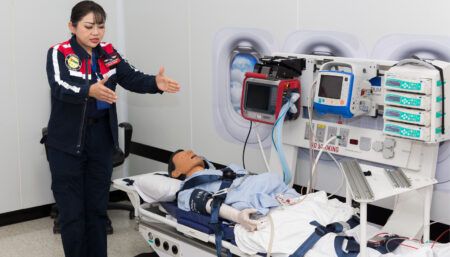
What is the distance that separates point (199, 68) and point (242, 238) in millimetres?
1659

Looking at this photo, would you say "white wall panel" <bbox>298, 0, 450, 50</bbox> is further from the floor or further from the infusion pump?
the floor

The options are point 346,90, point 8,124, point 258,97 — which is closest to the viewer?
point 346,90

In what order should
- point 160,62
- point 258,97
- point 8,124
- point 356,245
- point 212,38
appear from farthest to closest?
point 160,62 < point 8,124 < point 212,38 < point 258,97 < point 356,245

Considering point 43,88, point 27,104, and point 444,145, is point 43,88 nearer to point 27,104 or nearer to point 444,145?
point 27,104

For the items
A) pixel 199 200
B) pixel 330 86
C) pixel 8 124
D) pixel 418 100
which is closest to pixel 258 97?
pixel 330 86

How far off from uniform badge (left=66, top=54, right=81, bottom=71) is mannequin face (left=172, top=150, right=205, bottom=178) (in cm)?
79

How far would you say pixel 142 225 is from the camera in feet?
10.6

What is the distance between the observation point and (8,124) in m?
4.08

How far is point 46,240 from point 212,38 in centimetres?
174

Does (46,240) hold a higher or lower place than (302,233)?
lower

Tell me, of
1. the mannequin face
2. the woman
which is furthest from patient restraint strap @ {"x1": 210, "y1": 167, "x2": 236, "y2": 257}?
the woman

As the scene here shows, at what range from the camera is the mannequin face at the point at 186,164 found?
3311 mm

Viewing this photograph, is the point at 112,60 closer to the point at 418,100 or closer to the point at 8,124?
the point at 8,124

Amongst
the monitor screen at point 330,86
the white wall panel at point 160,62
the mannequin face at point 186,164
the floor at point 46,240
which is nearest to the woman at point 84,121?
the mannequin face at point 186,164
